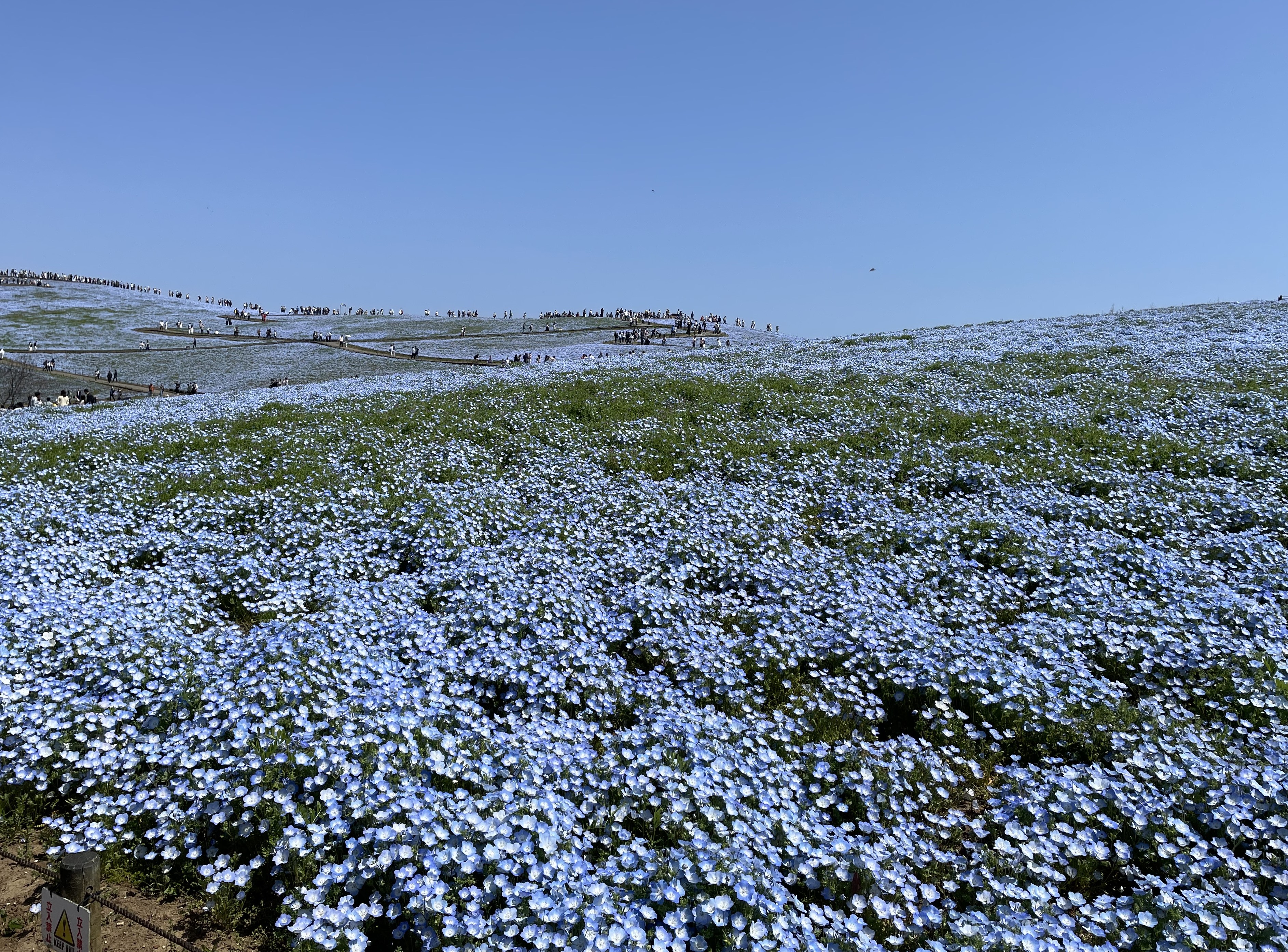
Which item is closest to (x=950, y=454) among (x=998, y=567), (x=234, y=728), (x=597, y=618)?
(x=998, y=567)

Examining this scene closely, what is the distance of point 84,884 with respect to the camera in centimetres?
406

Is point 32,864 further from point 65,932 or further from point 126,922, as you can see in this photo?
point 65,932

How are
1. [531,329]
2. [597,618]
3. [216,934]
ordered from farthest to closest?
[531,329], [597,618], [216,934]

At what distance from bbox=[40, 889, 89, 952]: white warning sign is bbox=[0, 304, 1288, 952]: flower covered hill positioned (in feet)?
3.05

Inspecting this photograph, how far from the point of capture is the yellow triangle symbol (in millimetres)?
4066

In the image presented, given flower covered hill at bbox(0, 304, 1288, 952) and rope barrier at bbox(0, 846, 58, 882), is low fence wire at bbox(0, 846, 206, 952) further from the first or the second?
flower covered hill at bbox(0, 304, 1288, 952)

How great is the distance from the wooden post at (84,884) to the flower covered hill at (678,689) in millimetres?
957

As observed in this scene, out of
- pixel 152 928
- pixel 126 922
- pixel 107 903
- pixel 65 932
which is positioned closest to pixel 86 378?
pixel 126 922

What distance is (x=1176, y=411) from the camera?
18000 millimetres

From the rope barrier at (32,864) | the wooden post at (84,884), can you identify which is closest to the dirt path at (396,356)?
the rope barrier at (32,864)

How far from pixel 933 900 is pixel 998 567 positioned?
658 cm

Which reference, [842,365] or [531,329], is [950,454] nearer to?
[842,365]

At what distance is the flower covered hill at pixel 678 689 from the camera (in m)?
4.92

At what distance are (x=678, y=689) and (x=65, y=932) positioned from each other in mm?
5259
